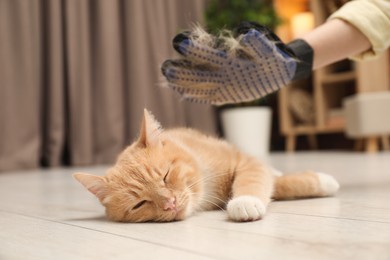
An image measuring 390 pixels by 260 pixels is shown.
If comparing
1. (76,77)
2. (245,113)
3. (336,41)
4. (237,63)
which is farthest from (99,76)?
(336,41)

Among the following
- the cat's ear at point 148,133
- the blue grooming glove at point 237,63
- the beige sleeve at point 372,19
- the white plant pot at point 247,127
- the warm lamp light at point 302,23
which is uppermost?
the warm lamp light at point 302,23

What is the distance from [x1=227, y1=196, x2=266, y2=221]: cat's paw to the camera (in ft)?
2.88

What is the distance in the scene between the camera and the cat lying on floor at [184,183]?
91cm

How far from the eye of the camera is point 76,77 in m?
2.94

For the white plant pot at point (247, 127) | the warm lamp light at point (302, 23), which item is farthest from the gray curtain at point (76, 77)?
the warm lamp light at point (302, 23)

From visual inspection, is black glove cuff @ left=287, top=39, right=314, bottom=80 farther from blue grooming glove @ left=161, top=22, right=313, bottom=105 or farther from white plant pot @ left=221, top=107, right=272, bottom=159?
white plant pot @ left=221, top=107, right=272, bottom=159

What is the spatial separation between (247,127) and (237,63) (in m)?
2.07

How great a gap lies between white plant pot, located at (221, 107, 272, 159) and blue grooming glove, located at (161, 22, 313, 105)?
6.43ft

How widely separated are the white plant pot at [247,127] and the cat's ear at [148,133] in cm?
220

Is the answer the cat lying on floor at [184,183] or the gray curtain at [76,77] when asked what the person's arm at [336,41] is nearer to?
the cat lying on floor at [184,183]

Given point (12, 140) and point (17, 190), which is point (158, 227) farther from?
point (12, 140)

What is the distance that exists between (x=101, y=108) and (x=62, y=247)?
2.36m

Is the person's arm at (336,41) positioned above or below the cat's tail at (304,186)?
above

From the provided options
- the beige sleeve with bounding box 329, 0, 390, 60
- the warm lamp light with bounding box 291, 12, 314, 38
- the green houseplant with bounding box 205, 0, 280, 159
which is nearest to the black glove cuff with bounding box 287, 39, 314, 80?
the beige sleeve with bounding box 329, 0, 390, 60
